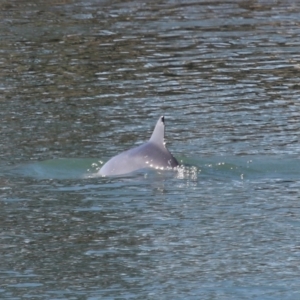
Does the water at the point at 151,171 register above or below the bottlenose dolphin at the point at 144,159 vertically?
below

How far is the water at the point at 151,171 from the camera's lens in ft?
38.2

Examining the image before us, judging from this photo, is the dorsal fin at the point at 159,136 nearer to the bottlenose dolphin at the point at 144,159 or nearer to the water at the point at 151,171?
the bottlenose dolphin at the point at 144,159

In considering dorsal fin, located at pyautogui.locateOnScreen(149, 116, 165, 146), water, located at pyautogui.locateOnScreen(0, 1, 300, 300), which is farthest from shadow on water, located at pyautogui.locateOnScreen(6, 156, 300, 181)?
dorsal fin, located at pyautogui.locateOnScreen(149, 116, 165, 146)

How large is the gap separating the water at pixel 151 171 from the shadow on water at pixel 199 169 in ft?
0.09

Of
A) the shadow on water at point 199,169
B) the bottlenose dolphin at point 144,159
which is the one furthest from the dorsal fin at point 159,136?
the shadow on water at point 199,169

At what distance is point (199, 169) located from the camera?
1580 centimetres

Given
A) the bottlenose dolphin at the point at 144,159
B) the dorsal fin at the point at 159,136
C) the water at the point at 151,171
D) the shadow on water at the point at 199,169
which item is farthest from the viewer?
the shadow on water at the point at 199,169

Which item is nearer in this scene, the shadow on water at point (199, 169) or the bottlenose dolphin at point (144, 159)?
the bottlenose dolphin at point (144, 159)

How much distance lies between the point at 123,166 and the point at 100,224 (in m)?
2.17

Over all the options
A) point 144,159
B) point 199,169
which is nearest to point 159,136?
point 144,159

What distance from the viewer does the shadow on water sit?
1548 cm

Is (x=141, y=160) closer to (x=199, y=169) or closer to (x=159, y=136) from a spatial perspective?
(x=159, y=136)

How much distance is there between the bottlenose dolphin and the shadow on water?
0.09m

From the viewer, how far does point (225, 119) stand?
19047mm
